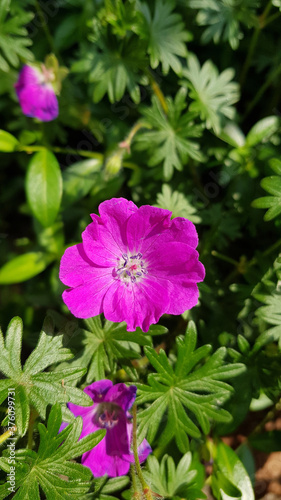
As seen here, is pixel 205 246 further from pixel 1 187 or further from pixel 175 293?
pixel 1 187

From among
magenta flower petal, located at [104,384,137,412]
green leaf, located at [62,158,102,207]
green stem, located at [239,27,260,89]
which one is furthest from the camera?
green leaf, located at [62,158,102,207]

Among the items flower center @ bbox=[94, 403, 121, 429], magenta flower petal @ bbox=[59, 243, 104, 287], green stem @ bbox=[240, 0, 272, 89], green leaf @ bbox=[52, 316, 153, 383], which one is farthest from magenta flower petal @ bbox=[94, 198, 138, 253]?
green stem @ bbox=[240, 0, 272, 89]

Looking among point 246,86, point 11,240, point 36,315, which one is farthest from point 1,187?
point 246,86

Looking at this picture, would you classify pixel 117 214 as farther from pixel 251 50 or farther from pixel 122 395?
pixel 251 50

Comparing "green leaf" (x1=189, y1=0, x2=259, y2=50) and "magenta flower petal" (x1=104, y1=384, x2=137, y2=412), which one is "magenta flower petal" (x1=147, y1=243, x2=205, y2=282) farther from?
"green leaf" (x1=189, y1=0, x2=259, y2=50)

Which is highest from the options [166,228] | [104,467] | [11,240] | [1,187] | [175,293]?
[166,228]

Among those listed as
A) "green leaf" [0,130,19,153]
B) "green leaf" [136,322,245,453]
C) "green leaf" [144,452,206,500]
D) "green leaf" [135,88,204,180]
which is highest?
"green leaf" [135,88,204,180]

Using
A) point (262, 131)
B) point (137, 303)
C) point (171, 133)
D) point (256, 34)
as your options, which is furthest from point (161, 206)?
point (256, 34)
